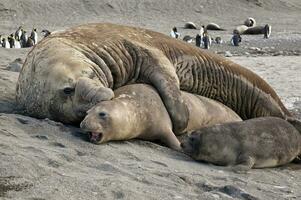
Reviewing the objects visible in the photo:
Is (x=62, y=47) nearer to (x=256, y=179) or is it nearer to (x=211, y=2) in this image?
→ (x=256, y=179)

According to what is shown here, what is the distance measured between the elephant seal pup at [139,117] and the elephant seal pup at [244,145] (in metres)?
0.39

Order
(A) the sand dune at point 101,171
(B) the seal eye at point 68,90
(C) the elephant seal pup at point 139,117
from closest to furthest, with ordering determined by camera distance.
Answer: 1. (A) the sand dune at point 101,171
2. (C) the elephant seal pup at point 139,117
3. (B) the seal eye at point 68,90

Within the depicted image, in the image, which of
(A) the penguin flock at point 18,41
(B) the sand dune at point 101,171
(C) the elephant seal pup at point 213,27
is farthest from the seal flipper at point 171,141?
(C) the elephant seal pup at point 213,27

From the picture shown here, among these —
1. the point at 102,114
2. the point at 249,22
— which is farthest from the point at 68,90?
the point at 249,22

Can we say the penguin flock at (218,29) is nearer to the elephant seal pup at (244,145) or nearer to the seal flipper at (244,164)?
the elephant seal pup at (244,145)

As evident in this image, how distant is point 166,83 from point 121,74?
1.92ft

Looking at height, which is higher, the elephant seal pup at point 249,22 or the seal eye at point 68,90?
the seal eye at point 68,90

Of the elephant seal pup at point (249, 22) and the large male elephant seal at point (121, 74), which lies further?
the elephant seal pup at point (249, 22)

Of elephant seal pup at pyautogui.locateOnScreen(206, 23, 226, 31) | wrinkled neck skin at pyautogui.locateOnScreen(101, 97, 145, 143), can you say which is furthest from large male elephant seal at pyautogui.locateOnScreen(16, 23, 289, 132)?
elephant seal pup at pyautogui.locateOnScreen(206, 23, 226, 31)

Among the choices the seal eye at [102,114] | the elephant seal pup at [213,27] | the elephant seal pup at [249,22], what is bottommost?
the elephant seal pup at [249,22]

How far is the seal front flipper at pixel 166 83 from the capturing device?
6.98m

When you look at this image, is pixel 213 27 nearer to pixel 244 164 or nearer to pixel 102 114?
pixel 244 164

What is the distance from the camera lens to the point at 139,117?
6.46 meters

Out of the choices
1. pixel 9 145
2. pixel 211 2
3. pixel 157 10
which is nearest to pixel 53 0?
pixel 157 10
